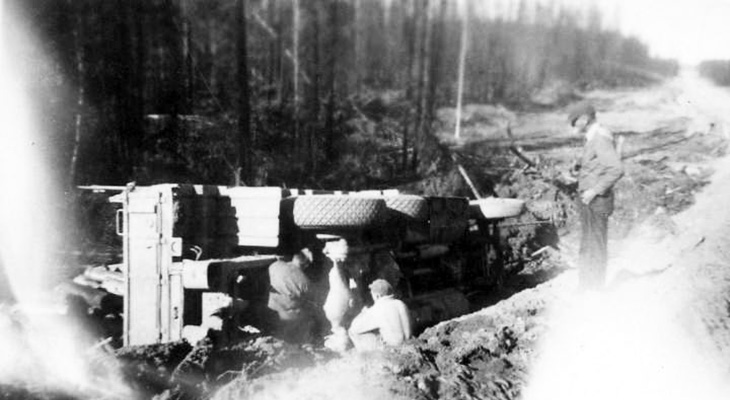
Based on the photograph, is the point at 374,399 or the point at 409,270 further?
the point at 409,270

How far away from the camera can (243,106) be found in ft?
50.4

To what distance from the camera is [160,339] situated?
525 centimetres

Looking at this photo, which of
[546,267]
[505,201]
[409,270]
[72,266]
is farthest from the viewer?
[546,267]

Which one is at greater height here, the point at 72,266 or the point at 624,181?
the point at 624,181

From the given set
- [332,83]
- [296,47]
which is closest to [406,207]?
[332,83]

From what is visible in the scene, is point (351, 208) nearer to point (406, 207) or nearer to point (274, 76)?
point (406, 207)

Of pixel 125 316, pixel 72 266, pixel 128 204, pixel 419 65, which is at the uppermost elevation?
pixel 419 65

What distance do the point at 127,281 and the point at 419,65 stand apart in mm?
16335

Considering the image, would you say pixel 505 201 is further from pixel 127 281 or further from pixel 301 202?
pixel 127 281

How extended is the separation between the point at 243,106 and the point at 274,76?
3231 mm

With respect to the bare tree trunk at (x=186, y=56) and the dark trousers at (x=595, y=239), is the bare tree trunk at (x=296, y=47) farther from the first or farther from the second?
the dark trousers at (x=595, y=239)

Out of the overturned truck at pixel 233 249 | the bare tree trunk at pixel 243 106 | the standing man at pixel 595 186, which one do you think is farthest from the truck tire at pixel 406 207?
the bare tree trunk at pixel 243 106

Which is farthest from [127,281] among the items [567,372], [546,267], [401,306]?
[546,267]

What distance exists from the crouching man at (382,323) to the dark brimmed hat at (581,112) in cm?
243
